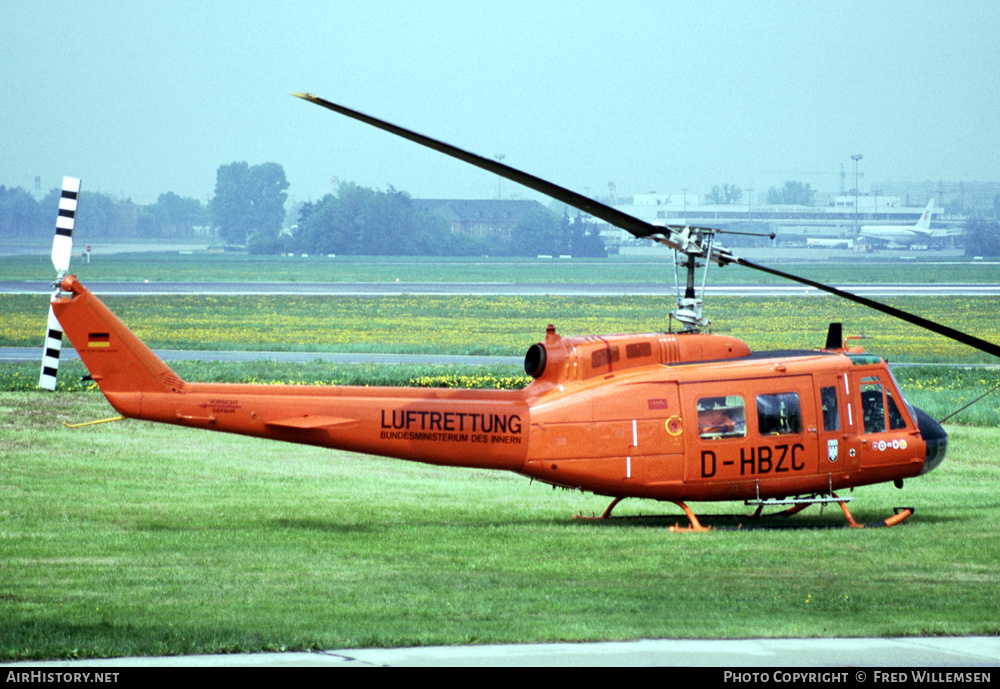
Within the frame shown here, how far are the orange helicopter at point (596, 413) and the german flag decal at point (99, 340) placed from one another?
2 centimetres

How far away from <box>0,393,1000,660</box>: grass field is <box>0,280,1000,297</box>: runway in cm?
4520

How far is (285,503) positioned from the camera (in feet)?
52.4

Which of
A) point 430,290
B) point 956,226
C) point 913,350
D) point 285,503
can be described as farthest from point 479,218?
point 285,503

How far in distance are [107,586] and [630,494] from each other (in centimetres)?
605

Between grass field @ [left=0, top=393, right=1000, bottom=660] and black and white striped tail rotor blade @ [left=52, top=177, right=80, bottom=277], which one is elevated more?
black and white striped tail rotor blade @ [left=52, top=177, right=80, bottom=277]

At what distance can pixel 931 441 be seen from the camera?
14680mm

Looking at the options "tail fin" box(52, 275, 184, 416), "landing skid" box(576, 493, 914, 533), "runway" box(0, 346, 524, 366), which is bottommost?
"landing skid" box(576, 493, 914, 533)

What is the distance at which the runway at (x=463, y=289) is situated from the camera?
63156 millimetres

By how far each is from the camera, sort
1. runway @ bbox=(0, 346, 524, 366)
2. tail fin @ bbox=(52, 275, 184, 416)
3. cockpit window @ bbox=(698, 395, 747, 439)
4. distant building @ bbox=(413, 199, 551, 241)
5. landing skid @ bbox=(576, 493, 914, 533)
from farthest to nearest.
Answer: distant building @ bbox=(413, 199, 551, 241)
runway @ bbox=(0, 346, 524, 366)
landing skid @ bbox=(576, 493, 914, 533)
cockpit window @ bbox=(698, 395, 747, 439)
tail fin @ bbox=(52, 275, 184, 416)

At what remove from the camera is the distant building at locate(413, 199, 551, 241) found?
552 feet

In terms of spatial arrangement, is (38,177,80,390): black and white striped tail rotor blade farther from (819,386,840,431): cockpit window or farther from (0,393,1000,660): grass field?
(819,386,840,431): cockpit window

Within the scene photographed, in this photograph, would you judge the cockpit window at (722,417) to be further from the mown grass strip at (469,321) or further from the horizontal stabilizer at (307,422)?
the mown grass strip at (469,321)

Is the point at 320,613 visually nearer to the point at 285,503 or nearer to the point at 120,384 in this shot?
the point at 120,384

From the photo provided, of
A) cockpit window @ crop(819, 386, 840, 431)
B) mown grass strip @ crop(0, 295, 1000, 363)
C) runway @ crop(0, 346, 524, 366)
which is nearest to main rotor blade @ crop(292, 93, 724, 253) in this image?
cockpit window @ crop(819, 386, 840, 431)
